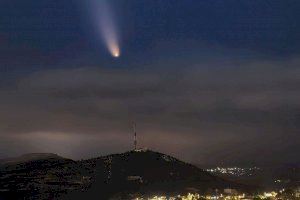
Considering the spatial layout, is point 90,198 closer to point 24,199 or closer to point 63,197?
point 63,197

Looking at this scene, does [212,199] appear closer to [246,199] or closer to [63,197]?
[246,199]

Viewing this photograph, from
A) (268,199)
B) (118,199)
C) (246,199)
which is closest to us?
(268,199)

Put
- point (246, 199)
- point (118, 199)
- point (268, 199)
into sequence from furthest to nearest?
point (118, 199), point (246, 199), point (268, 199)

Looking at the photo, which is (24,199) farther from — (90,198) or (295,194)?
(295,194)

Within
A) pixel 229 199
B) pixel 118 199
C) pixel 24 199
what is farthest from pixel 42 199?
pixel 229 199

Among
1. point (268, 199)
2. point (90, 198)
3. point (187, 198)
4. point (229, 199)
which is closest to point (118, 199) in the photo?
point (90, 198)

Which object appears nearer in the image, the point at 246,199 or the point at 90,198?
the point at 246,199

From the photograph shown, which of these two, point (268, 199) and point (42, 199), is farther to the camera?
point (42, 199)

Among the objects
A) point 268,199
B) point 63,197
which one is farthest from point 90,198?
point 268,199
